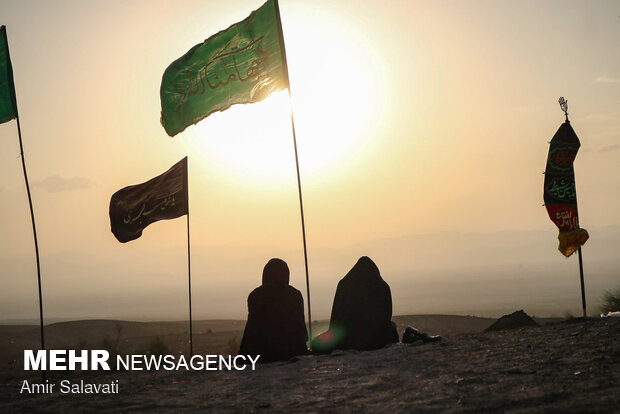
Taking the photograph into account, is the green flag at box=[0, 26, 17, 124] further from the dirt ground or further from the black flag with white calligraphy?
the dirt ground

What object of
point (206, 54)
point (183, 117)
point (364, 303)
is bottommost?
point (364, 303)

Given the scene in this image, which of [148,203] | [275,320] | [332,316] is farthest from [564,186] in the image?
[148,203]

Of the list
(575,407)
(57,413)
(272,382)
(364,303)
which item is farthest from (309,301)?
(575,407)

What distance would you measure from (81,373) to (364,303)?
8.08 metres

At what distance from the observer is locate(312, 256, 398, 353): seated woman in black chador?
1508cm

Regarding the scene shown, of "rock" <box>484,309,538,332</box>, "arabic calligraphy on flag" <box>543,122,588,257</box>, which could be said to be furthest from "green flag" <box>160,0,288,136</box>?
"rock" <box>484,309,538,332</box>

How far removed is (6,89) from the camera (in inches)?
670

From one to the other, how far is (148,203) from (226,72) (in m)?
3.95

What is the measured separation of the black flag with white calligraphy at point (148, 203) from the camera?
18.4m

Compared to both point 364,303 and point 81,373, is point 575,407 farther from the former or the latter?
point 81,373

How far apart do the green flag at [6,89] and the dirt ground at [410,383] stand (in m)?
6.48

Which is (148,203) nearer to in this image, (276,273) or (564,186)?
(276,273)

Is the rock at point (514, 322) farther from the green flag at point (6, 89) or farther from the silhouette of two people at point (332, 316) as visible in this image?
the green flag at point (6, 89)

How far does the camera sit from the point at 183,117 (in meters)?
18.8
